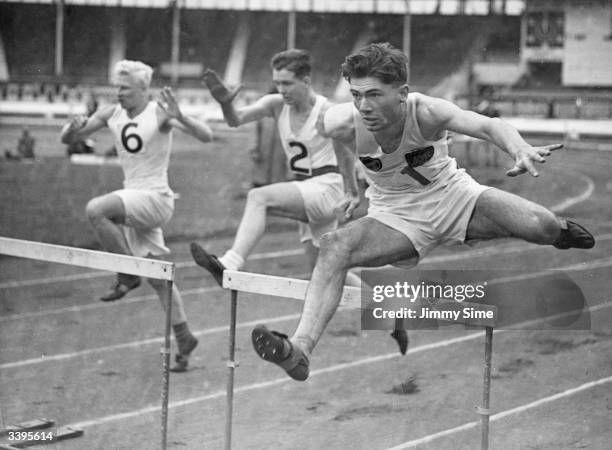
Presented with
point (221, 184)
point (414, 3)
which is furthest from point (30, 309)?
point (414, 3)

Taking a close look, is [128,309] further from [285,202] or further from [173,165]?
[173,165]

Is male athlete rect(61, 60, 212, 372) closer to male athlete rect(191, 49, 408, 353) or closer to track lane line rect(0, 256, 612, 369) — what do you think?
male athlete rect(191, 49, 408, 353)

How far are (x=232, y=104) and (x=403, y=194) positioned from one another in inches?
89.3

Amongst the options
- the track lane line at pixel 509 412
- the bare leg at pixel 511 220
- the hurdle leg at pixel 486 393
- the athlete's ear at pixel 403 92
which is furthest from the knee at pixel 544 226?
the track lane line at pixel 509 412

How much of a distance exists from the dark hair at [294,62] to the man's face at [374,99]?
2.40 meters

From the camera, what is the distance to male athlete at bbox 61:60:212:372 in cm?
786

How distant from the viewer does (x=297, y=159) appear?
7.71m

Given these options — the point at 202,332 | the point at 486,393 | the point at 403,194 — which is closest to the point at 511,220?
the point at 403,194

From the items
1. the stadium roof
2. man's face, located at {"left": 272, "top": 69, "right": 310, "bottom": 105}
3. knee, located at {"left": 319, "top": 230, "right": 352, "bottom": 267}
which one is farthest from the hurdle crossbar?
the stadium roof

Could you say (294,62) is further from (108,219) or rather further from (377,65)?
(377,65)

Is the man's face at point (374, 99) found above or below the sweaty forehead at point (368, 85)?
Result: below

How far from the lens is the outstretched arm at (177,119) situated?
759cm

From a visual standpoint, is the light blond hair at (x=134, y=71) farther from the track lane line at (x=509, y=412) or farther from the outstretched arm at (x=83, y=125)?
the track lane line at (x=509, y=412)

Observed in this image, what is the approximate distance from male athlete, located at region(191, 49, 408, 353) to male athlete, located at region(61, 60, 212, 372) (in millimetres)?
653
